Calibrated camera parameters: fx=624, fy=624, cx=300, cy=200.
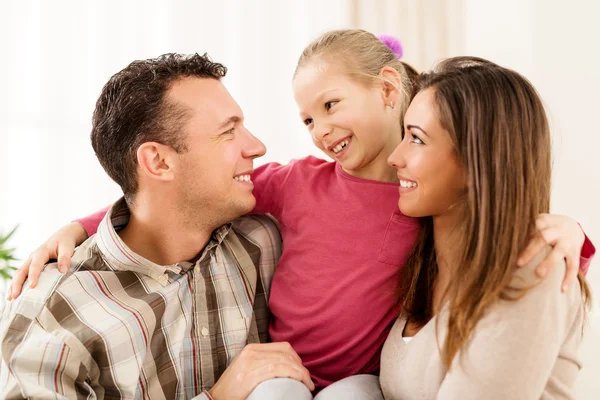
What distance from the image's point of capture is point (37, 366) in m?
1.47

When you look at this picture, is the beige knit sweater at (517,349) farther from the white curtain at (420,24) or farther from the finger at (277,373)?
the white curtain at (420,24)

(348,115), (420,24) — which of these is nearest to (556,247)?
(348,115)

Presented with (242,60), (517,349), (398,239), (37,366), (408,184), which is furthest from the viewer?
(242,60)

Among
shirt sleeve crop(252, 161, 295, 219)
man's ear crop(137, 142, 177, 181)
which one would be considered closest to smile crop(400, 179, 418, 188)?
shirt sleeve crop(252, 161, 295, 219)

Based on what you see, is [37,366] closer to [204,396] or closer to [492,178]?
[204,396]

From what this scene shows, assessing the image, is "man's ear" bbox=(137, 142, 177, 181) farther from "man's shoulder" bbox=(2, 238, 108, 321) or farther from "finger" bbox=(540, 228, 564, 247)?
"finger" bbox=(540, 228, 564, 247)

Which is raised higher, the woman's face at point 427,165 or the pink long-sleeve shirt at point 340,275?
the woman's face at point 427,165

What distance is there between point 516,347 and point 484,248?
219 mm

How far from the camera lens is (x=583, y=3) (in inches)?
122

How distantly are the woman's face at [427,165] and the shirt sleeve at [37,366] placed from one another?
2.93 feet

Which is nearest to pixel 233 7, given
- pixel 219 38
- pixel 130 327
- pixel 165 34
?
pixel 219 38

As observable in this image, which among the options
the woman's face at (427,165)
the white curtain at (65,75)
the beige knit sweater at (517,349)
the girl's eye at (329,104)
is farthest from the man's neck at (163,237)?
the white curtain at (65,75)

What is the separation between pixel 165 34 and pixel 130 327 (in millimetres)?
1779

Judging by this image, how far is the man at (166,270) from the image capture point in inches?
61.1
